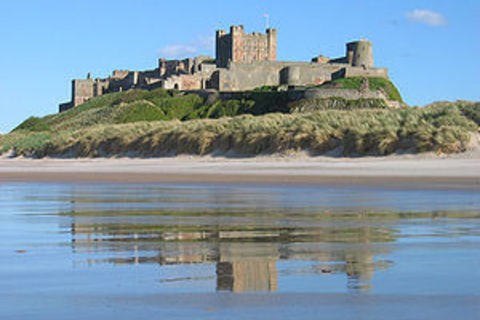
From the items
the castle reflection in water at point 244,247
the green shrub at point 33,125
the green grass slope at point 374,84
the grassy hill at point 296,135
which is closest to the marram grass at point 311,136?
the grassy hill at point 296,135

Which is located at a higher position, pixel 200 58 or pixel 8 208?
pixel 200 58

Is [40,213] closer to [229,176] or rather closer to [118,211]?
[118,211]

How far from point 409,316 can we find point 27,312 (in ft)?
5.46

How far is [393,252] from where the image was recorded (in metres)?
5.10

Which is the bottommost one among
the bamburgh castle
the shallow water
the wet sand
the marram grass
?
the shallow water

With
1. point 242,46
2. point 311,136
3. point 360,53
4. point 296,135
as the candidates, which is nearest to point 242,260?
point 311,136

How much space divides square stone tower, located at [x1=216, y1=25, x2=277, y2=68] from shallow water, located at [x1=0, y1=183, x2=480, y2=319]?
3213 inches

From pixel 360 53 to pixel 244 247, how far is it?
8155 centimetres

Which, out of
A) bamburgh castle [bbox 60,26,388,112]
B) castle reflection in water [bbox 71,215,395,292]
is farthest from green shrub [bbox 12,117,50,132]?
castle reflection in water [bbox 71,215,395,292]

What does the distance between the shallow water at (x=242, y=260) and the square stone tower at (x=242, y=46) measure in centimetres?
8160

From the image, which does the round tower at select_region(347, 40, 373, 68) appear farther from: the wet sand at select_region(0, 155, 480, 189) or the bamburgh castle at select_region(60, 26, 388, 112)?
the wet sand at select_region(0, 155, 480, 189)

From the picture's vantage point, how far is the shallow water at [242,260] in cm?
342

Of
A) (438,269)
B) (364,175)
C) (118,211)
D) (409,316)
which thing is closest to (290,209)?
(118,211)

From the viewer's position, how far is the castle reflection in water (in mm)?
4276
